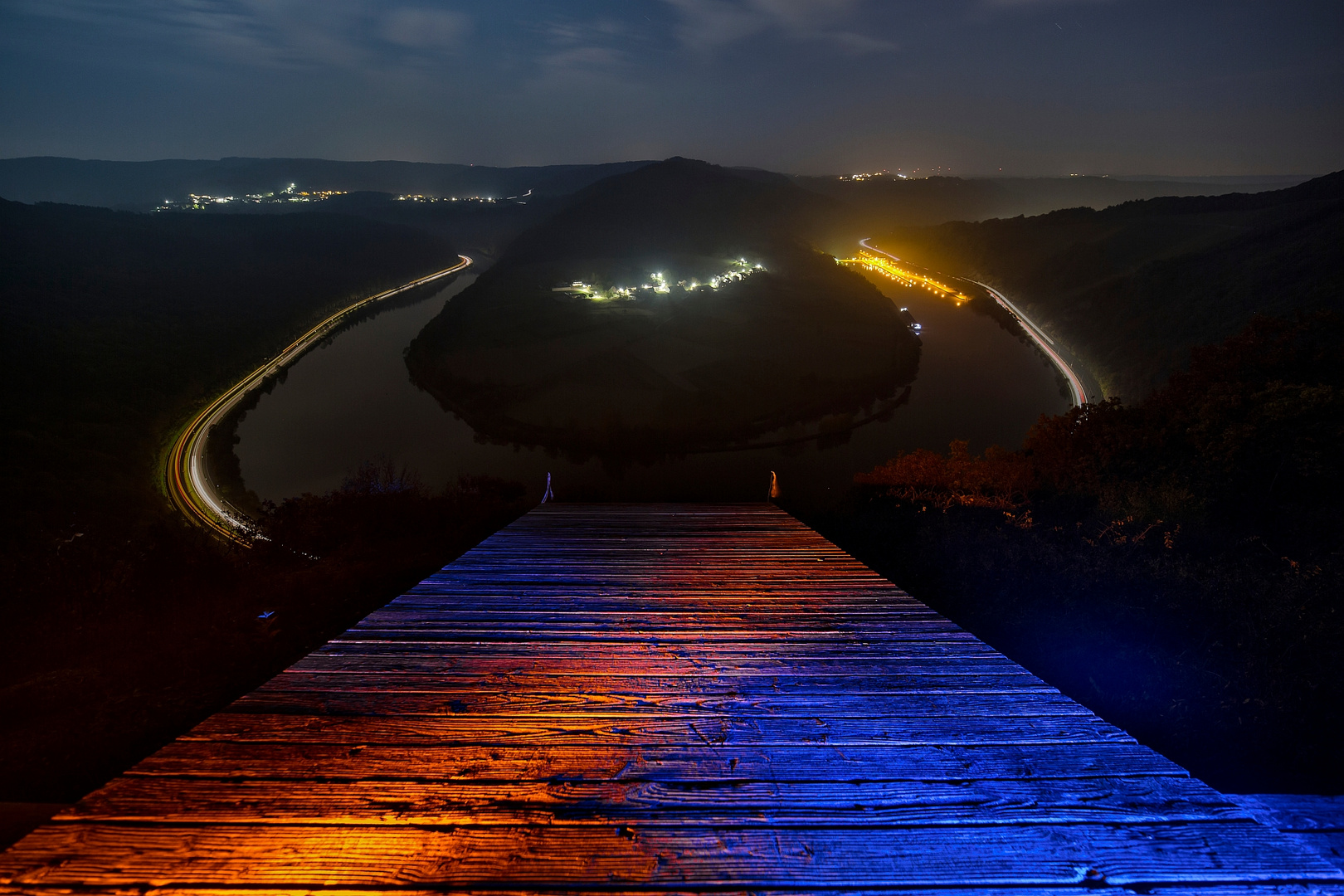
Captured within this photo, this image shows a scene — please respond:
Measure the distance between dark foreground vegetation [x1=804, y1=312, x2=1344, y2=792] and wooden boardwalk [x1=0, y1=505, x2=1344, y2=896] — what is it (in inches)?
103

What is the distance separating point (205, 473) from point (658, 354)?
31.6 meters

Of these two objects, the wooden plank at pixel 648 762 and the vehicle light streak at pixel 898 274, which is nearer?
the wooden plank at pixel 648 762

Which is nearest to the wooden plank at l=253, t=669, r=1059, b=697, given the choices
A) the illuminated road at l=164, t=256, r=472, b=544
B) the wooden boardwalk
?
the wooden boardwalk

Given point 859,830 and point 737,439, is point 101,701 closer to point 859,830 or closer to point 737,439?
point 859,830

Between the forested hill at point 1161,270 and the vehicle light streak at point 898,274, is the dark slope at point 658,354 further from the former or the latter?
the forested hill at point 1161,270

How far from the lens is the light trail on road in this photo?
41.4m

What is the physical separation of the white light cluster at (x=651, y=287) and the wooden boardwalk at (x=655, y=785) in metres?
68.7

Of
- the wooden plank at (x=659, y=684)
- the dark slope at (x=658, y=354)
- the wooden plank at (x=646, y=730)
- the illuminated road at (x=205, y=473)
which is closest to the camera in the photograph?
the wooden plank at (x=646, y=730)

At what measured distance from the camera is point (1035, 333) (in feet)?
192

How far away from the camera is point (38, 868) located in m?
1.74

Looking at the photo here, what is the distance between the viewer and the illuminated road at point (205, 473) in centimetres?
2492

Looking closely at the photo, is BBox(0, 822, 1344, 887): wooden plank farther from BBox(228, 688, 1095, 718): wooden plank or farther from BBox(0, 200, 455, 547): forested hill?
BBox(0, 200, 455, 547): forested hill

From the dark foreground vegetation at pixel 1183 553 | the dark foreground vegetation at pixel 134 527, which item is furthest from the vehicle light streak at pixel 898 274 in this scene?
the dark foreground vegetation at pixel 134 527

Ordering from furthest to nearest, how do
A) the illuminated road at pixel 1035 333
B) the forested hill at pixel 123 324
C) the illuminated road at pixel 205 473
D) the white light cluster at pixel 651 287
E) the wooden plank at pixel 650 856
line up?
the white light cluster at pixel 651 287 → the illuminated road at pixel 1035 333 → the forested hill at pixel 123 324 → the illuminated road at pixel 205 473 → the wooden plank at pixel 650 856
